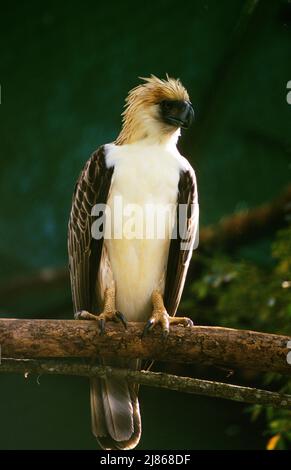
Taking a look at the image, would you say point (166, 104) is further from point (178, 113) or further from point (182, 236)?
point (182, 236)

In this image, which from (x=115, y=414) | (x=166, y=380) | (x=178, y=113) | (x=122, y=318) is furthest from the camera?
(x=178, y=113)

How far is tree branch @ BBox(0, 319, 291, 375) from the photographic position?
9.21 ft

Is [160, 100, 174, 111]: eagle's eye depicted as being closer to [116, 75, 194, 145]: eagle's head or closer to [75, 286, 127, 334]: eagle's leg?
[116, 75, 194, 145]: eagle's head

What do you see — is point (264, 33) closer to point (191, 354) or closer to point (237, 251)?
point (237, 251)

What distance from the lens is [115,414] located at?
11.3ft

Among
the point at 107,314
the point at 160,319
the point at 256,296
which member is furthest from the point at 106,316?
the point at 256,296

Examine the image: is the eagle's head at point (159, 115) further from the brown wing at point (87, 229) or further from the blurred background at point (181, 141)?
the blurred background at point (181, 141)

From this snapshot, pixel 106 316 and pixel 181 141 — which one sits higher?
pixel 181 141

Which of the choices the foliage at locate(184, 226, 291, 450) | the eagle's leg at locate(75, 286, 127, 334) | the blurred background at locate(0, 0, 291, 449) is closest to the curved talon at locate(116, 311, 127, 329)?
the eagle's leg at locate(75, 286, 127, 334)

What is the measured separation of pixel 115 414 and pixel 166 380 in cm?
77

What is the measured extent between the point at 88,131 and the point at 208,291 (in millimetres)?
1477

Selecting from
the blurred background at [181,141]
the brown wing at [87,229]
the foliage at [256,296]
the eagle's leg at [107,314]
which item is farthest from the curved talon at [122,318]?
the blurred background at [181,141]

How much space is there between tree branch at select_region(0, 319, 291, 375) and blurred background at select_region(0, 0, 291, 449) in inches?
73.7

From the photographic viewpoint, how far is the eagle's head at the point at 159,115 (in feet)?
11.8
